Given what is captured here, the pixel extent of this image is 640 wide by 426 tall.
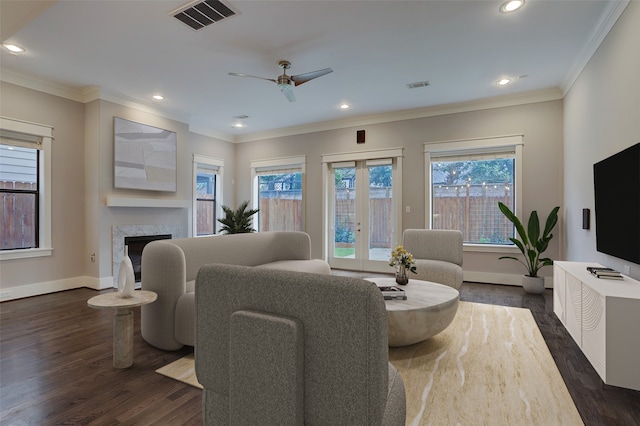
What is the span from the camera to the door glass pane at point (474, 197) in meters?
5.18

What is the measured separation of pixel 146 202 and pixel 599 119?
5.90 metres

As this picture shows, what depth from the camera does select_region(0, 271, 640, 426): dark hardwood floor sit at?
70.9 inches

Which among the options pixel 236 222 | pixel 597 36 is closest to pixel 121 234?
pixel 236 222

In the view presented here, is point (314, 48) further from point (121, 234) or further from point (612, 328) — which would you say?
point (121, 234)

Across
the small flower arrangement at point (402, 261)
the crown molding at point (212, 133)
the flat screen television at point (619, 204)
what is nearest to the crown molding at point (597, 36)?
the flat screen television at point (619, 204)

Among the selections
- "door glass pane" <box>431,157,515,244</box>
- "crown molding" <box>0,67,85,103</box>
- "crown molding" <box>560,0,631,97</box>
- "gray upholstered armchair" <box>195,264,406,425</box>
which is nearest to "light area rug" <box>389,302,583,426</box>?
"gray upholstered armchair" <box>195,264,406,425</box>

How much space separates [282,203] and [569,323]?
17.7ft

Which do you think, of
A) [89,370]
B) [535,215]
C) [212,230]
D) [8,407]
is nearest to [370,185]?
[535,215]

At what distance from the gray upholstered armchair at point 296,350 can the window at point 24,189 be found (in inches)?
183

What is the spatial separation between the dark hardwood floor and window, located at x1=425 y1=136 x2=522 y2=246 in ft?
6.89

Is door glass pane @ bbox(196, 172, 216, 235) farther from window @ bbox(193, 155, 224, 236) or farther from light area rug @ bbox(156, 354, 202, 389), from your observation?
light area rug @ bbox(156, 354, 202, 389)

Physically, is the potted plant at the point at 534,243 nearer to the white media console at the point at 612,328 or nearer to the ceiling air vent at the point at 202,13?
the white media console at the point at 612,328

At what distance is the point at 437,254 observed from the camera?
14.6 feet

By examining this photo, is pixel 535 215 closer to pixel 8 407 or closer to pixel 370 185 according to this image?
pixel 370 185
